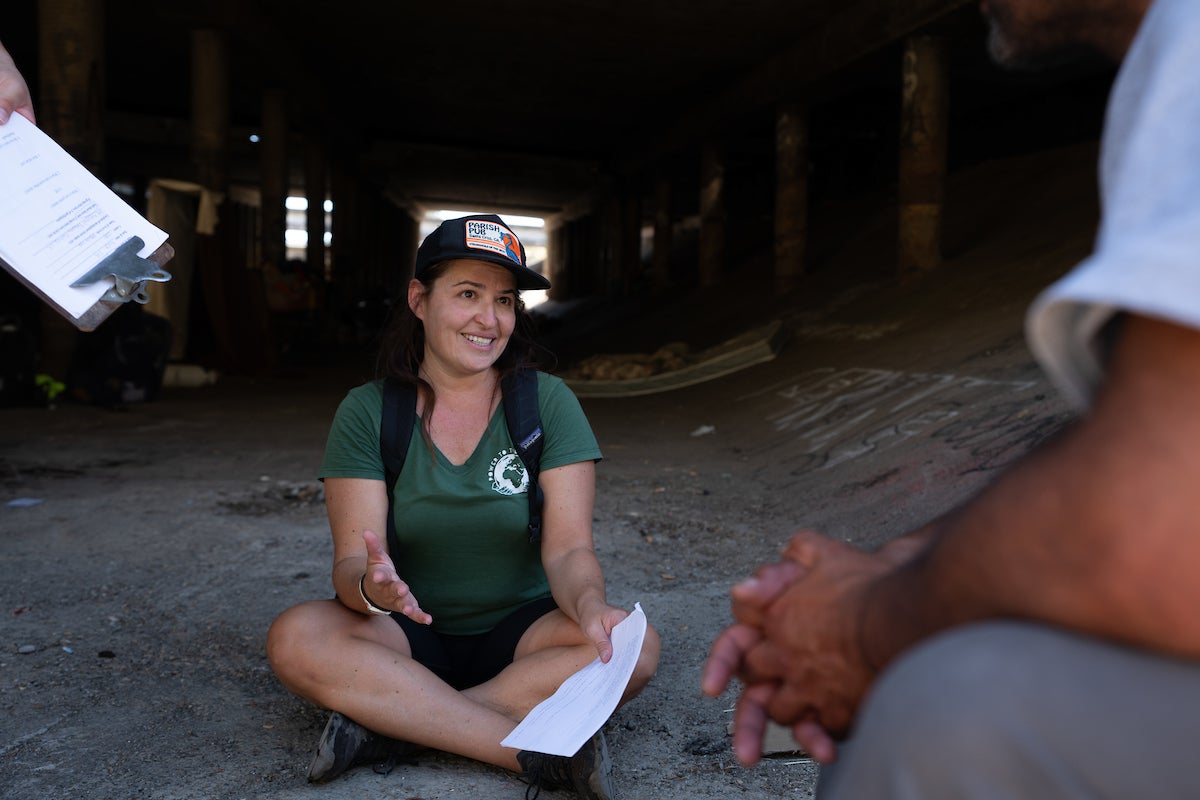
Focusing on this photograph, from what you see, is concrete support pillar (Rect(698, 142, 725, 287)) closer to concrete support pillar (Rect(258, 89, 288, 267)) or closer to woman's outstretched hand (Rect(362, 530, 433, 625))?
concrete support pillar (Rect(258, 89, 288, 267))

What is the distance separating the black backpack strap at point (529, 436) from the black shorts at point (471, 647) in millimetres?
194

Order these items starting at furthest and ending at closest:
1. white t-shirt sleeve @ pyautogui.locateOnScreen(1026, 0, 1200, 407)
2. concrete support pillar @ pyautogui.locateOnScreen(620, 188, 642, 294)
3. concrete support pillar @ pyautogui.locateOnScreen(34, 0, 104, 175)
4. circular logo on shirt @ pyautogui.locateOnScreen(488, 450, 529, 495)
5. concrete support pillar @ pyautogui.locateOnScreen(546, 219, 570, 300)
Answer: concrete support pillar @ pyautogui.locateOnScreen(546, 219, 570, 300) → concrete support pillar @ pyautogui.locateOnScreen(620, 188, 642, 294) → concrete support pillar @ pyautogui.locateOnScreen(34, 0, 104, 175) → circular logo on shirt @ pyautogui.locateOnScreen(488, 450, 529, 495) → white t-shirt sleeve @ pyautogui.locateOnScreen(1026, 0, 1200, 407)

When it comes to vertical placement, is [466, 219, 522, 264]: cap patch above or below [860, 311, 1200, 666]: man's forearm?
above

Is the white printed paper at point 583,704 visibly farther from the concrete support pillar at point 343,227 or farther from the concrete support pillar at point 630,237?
the concrete support pillar at point 630,237

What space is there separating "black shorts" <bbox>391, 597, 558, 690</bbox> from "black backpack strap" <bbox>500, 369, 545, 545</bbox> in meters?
0.19

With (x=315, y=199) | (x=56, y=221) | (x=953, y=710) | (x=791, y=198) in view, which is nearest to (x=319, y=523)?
(x=56, y=221)

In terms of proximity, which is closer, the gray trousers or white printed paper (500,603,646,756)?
the gray trousers

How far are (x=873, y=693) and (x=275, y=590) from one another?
10.7 ft

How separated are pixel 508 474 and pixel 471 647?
475 millimetres

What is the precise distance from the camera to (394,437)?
2.54 meters

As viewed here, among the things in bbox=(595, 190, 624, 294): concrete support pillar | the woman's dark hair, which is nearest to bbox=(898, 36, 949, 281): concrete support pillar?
the woman's dark hair

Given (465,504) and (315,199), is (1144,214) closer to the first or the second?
(465,504)

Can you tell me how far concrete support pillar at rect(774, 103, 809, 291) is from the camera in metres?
14.6

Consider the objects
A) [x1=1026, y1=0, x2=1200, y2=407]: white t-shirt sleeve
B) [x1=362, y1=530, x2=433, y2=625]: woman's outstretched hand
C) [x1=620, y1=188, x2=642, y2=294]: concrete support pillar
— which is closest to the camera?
[x1=1026, y1=0, x2=1200, y2=407]: white t-shirt sleeve
